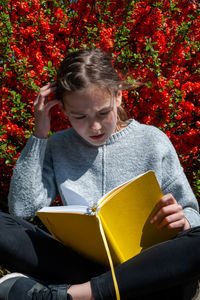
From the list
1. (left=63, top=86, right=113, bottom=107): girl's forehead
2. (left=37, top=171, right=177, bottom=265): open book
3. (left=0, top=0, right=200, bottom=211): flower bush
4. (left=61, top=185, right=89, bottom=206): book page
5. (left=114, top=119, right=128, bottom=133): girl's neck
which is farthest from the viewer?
(left=0, top=0, right=200, bottom=211): flower bush

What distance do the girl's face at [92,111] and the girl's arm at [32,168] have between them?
0.11m

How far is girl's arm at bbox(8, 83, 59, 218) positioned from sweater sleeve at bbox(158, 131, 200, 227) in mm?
594

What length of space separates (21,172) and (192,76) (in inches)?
58.7

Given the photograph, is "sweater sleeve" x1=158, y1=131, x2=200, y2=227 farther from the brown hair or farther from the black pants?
the brown hair

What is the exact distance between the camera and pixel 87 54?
145 centimetres

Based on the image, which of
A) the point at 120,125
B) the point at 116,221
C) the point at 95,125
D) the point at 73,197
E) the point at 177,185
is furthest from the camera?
the point at 120,125

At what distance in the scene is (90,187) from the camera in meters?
1.54

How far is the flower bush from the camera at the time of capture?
1.95 meters

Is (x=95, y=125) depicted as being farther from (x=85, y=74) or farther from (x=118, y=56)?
(x=118, y=56)

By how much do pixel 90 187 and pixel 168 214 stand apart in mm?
468

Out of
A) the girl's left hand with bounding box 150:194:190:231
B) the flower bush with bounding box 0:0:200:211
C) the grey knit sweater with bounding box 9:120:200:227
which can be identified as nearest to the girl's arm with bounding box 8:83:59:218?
the grey knit sweater with bounding box 9:120:200:227

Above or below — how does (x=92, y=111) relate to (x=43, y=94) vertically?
below

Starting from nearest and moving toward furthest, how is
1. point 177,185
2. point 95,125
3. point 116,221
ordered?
point 116,221, point 95,125, point 177,185

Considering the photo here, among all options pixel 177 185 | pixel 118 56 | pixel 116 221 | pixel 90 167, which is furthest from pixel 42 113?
pixel 118 56
